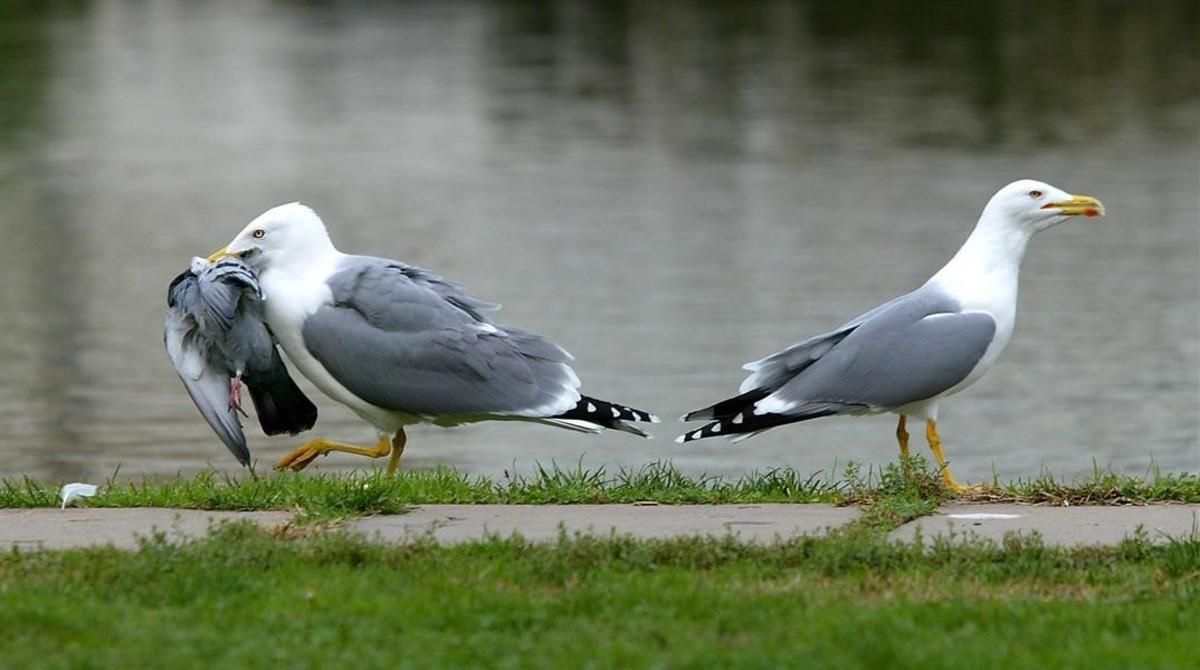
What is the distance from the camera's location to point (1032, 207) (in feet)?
34.8

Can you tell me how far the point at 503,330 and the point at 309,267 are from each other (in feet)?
3.31

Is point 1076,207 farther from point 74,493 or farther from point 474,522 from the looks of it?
point 74,493

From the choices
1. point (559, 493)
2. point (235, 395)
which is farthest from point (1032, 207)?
point (235, 395)

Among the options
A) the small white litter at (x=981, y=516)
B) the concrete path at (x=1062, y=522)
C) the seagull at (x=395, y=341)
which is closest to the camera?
the concrete path at (x=1062, y=522)

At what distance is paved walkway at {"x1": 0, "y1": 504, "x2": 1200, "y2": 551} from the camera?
8.31 metres

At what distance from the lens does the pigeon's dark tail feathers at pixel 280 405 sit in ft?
34.1

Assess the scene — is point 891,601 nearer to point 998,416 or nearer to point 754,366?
point 754,366

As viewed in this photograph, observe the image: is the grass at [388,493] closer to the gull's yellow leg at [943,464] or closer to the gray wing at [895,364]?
the gull's yellow leg at [943,464]

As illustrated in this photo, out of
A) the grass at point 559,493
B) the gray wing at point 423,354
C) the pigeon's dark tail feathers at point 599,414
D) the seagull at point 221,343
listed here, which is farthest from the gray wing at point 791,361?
the seagull at point 221,343

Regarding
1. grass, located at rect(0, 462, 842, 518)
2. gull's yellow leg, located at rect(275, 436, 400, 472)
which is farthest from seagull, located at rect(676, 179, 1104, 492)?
gull's yellow leg, located at rect(275, 436, 400, 472)

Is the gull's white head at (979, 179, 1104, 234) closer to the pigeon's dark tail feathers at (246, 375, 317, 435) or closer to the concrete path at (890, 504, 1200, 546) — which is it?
the concrete path at (890, 504, 1200, 546)

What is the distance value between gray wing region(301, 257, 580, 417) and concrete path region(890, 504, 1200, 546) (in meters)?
2.38

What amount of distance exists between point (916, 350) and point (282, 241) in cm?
313

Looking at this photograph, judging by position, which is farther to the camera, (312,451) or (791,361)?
(312,451)
